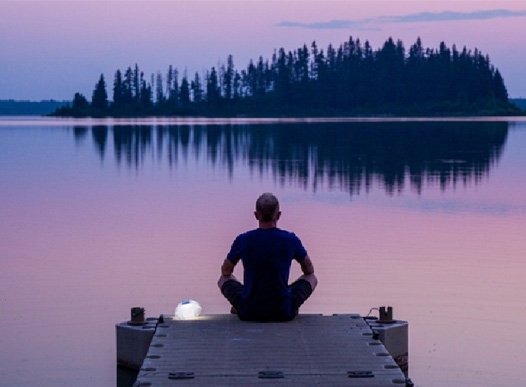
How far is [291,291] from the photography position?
13.4m

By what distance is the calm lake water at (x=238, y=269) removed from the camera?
15297mm

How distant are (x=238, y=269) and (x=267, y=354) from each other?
31.5 ft

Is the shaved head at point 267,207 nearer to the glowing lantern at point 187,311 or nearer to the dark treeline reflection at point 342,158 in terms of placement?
the glowing lantern at point 187,311

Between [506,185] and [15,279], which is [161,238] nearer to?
[15,279]

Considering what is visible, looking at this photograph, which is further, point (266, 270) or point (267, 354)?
point (266, 270)

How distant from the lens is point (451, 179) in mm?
45281

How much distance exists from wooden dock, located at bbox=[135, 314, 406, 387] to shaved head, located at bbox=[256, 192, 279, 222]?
118 cm

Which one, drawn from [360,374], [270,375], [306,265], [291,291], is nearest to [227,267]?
[291,291]

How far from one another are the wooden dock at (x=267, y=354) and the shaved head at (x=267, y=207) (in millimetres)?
1182

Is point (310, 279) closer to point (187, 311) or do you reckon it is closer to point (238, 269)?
point (187, 311)

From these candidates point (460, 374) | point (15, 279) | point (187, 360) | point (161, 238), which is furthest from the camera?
point (161, 238)

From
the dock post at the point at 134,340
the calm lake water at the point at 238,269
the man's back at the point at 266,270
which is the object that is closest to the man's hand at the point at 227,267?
the man's back at the point at 266,270

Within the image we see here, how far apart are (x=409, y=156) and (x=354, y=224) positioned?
113 feet

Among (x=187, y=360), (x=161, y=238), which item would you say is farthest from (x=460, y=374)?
(x=161, y=238)
